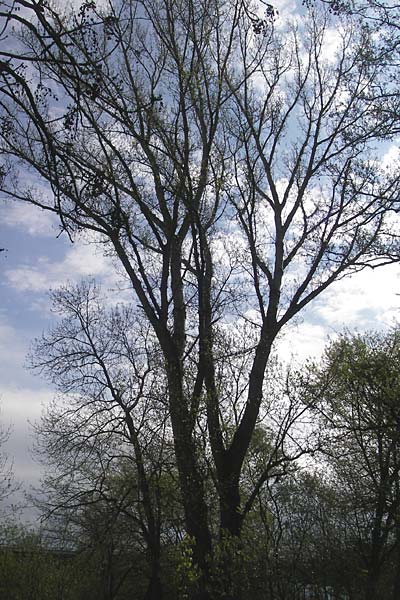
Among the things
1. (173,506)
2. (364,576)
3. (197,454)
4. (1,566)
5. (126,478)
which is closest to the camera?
(197,454)

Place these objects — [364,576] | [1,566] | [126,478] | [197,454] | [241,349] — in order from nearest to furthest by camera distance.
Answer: [197,454], [241,349], [364,576], [126,478], [1,566]

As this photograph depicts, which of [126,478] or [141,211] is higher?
[141,211]

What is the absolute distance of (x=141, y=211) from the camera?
11.7 metres

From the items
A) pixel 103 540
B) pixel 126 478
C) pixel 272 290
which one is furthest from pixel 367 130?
pixel 103 540

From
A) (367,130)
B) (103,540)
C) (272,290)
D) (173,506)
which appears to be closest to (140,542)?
(103,540)

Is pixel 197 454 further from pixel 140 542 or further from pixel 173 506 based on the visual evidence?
pixel 140 542

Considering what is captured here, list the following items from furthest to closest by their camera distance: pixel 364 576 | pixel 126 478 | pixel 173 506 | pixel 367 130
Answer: pixel 126 478 < pixel 173 506 < pixel 364 576 < pixel 367 130

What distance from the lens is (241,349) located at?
40.4 ft

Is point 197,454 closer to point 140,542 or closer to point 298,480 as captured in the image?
point 298,480

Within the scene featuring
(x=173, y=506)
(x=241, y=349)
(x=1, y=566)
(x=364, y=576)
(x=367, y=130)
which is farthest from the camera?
(x=1, y=566)

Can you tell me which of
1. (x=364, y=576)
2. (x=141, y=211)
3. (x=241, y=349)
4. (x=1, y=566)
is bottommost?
(x=364, y=576)

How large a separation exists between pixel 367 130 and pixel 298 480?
886 cm

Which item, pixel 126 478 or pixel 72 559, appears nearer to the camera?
pixel 126 478

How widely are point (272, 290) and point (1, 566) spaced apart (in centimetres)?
1093
